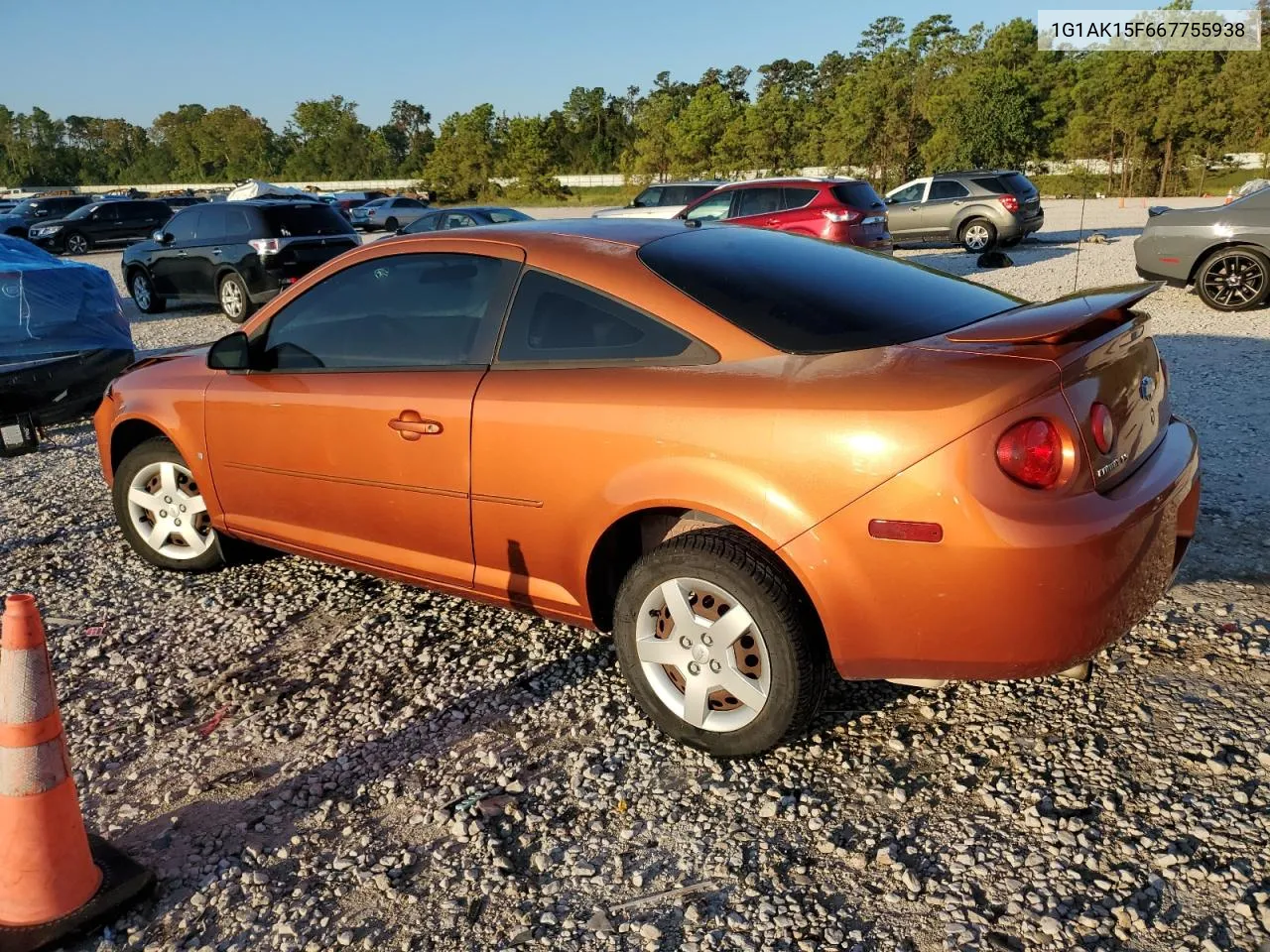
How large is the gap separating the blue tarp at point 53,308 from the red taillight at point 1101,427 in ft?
24.2

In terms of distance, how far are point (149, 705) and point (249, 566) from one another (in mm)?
1386

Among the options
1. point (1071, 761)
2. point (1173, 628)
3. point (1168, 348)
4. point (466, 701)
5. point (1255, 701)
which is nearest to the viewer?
point (1071, 761)

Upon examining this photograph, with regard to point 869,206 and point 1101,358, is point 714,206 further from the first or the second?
point 1101,358

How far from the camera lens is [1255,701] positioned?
3213 mm

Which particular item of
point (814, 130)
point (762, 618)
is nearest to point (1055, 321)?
point (762, 618)

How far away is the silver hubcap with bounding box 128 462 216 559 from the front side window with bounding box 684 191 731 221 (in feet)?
39.0

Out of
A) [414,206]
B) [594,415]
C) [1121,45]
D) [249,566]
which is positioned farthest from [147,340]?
[1121,45]

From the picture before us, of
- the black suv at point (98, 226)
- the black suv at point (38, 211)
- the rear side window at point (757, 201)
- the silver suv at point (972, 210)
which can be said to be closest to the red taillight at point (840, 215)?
the rear side window at point (757, 201)

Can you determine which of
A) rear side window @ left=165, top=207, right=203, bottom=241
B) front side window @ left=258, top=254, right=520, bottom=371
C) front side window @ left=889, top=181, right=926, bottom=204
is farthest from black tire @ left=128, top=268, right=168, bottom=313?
front side window @ left=889, top=181, right=926, bottom=204

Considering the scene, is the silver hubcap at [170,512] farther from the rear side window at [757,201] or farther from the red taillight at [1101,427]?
the rear side window at [757,201]

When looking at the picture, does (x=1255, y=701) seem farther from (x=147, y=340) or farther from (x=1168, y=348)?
(x=147, y=340)

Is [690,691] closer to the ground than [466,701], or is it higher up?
higher up

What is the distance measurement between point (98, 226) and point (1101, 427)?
100 feet

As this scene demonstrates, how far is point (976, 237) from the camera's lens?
62.3 feet
